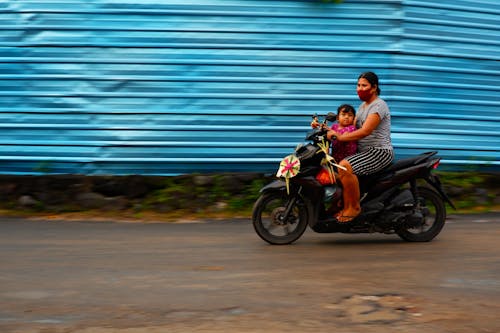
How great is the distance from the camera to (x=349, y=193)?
745 cm

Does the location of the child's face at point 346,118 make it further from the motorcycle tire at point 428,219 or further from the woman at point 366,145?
the motorcycle tire at point 428,219

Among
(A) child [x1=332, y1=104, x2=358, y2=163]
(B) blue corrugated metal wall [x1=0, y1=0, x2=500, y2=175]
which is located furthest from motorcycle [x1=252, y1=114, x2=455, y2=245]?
(B) blue corrugated metal wall [x1=0, y1=0, x2=500, y2=175]

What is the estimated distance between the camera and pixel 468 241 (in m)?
7.73

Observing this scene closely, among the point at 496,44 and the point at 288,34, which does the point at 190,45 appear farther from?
the point at 496,44

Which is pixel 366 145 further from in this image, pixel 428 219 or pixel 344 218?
pixel 428 219

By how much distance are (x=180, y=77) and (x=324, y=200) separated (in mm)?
3131

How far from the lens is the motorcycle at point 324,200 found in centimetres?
746

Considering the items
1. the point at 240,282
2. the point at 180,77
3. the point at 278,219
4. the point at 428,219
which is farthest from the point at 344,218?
the point at 180,77

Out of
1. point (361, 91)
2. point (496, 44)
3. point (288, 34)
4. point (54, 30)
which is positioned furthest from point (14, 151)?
point (496, 44)

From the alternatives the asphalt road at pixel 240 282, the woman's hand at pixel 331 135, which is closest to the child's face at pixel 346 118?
the woman's hand at pixel 331 135

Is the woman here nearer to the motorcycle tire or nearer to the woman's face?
the woman's face

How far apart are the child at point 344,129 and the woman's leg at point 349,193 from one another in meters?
0.23

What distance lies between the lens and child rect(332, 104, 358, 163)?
7594 mm

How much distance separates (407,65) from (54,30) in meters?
4.40
